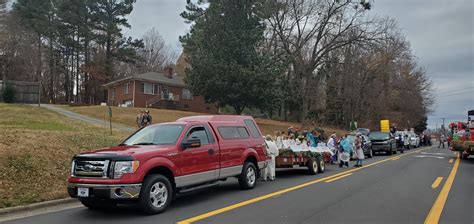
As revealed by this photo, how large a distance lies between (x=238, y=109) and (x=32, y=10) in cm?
3757

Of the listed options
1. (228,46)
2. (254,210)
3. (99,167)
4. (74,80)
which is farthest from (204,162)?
(74,80)

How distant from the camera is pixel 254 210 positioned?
8305mm

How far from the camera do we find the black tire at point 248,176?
1123 centimetres

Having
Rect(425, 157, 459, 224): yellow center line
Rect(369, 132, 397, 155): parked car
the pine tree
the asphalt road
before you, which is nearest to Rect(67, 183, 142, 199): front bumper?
the asphalt road

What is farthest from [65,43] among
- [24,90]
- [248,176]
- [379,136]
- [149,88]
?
[248,176]

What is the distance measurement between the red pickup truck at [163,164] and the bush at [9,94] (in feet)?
95.2

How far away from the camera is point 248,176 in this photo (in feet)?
37.5

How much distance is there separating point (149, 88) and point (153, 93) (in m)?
0.84

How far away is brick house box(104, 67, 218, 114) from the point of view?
50625 millimetres

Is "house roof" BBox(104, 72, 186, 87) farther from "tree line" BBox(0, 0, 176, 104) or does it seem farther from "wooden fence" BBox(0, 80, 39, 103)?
"wooden fence" BBox(0, 80, 39, 103)

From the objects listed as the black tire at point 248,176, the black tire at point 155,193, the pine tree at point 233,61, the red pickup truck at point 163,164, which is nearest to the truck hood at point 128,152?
the red pickup truck at point 163,164

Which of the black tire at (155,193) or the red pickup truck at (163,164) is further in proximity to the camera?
the black tire at (155,193)

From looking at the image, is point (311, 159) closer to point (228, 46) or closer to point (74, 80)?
point (228, 46)

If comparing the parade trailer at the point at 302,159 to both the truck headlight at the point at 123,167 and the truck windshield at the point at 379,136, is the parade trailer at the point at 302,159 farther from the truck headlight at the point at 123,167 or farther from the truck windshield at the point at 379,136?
the truck windshield at the point at 379,136
